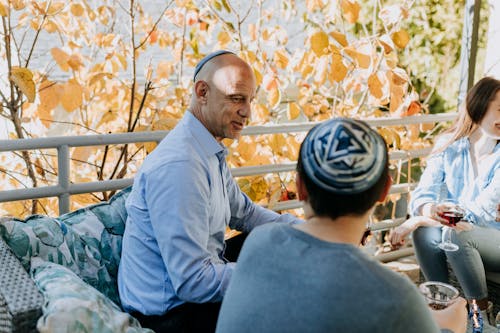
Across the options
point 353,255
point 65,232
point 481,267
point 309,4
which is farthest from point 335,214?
point 309,4

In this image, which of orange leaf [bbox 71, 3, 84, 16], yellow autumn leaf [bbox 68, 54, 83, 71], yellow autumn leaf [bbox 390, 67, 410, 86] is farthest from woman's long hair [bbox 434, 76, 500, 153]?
orange leaf [bbox 71, 3, 84, 16]

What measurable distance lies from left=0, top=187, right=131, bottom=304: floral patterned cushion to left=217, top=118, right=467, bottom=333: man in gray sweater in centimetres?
81

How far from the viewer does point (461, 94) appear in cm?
339

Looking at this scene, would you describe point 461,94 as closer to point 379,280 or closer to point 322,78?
point 322,78

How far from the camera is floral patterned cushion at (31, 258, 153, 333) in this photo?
4.23ft

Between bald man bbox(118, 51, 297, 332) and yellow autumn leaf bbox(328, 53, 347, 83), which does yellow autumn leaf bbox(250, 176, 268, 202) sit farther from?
bald man bbox(118, 51, 297, 332)

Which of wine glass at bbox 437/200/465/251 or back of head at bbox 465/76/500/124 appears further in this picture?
back of head at bbox 465/76/500/124

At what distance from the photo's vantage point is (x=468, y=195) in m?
2.62

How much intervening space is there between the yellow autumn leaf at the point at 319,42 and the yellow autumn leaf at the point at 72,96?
3.41 ft

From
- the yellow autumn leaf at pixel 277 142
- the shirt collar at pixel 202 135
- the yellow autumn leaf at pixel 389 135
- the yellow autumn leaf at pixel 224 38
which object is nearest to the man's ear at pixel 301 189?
the shirt collar at pixel 202 135

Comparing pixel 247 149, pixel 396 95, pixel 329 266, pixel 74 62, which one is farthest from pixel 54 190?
pixel 396 95

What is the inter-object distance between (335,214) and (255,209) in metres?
1.10

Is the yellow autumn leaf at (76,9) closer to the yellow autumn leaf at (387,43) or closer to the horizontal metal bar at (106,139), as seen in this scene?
the horizontal metal bar at (106,139)

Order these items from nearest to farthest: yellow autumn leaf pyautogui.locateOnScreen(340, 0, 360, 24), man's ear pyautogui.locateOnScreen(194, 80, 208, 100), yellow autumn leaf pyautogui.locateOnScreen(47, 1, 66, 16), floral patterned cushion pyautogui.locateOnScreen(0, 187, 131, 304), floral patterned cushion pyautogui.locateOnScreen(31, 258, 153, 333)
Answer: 1. floral patterned cushion pyautogui.locateOnScreen(31, 258, 153, 333)
2. floral patterned cushion pyautogui.locateOnScreen(0, 187, 131, 304)
3. man's ear pyautogui.locateOnScreen(194, 80, 208, 100)
4. yellow autumn leaf pyautogui.locateOnScreen(47, 1, 66, 16)
5. yellow autumn leaf pyautogui.locateOnScreen(340, 0, 360, 24)
